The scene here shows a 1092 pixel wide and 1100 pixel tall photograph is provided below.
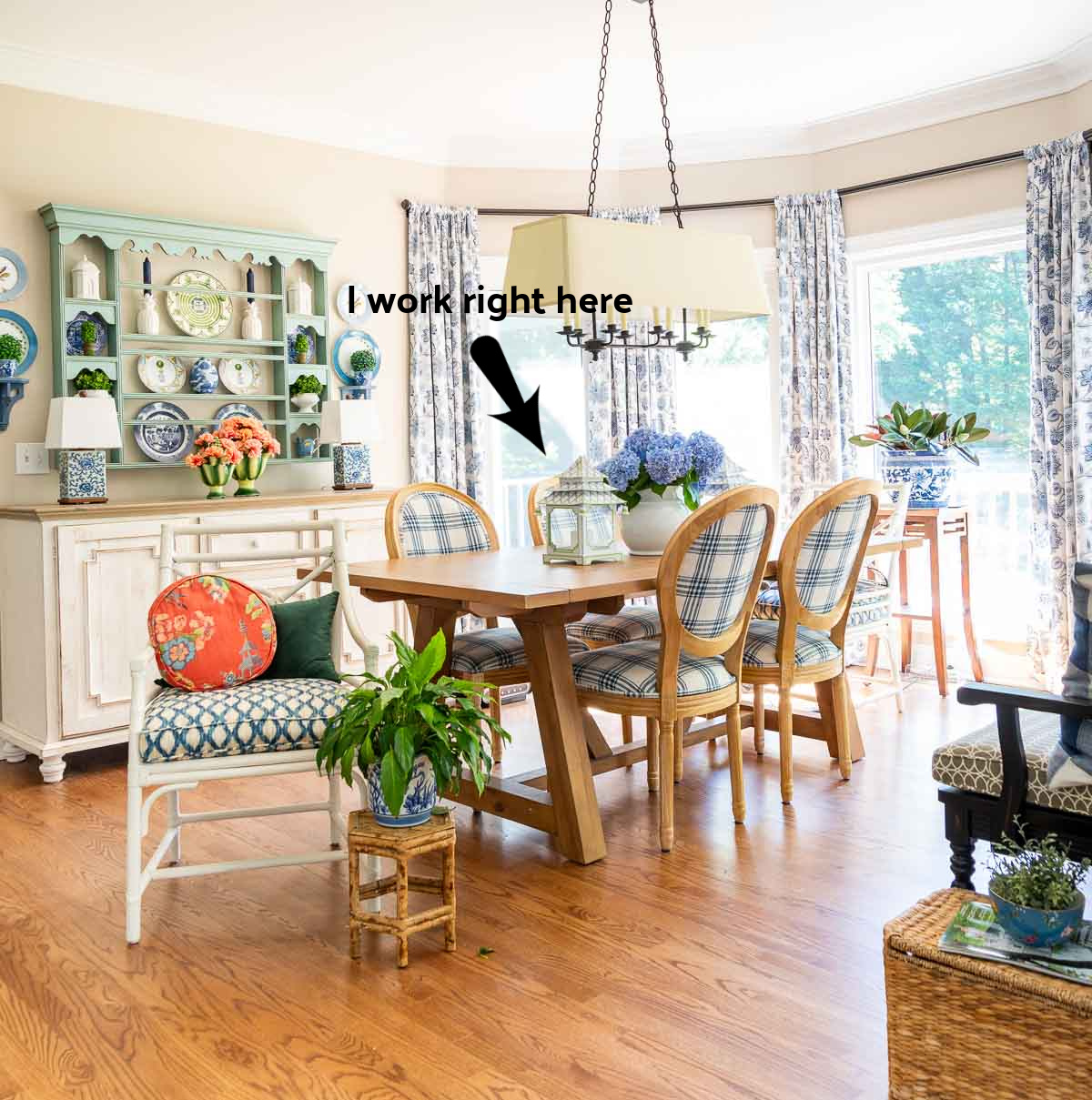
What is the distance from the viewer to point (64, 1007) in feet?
7.39

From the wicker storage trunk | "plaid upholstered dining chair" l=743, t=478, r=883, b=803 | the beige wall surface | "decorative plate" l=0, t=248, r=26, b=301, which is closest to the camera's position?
the wicker storage trunk

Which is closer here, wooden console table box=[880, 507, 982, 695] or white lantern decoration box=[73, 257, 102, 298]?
white lantern decoration box=[73, 257, 102, 298]

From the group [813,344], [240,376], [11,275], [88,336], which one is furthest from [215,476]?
[813,344]

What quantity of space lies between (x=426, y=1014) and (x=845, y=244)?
4559 millimetres

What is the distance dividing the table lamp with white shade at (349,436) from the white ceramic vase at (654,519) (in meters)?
1.78

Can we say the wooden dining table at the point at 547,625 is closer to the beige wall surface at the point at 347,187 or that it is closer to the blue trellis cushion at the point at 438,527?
the blue trellis cushion at the point at 438,527

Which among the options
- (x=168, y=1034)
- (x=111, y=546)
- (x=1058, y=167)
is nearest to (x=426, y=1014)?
(x=168, y=1034)

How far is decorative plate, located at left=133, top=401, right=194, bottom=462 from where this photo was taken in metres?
4.61

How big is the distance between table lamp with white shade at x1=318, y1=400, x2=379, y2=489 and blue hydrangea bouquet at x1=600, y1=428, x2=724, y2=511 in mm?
1714

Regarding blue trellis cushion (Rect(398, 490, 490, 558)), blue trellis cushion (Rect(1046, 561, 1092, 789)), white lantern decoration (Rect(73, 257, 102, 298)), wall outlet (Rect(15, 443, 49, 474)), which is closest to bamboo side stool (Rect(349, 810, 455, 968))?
blue trellis cushion (Rect(1046, 561, 1092, 789))

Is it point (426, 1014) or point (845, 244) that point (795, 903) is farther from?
point (845, 244)

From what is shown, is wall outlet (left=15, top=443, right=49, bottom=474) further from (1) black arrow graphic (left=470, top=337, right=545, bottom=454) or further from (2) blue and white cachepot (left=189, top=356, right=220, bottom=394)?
(1) black arrow graphic (left=470, top=337, right=545, bottom=454)

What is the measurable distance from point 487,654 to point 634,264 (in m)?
1.31

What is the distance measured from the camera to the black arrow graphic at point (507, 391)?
577 cm
